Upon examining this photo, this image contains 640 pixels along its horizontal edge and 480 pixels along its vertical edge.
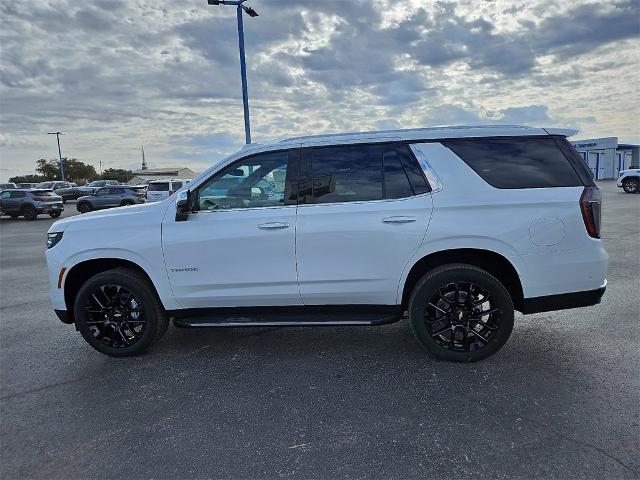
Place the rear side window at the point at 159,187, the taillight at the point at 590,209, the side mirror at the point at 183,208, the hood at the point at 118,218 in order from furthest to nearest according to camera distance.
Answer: the rear side window at the point at 159,187, the hood at the point at 118,218, the side mirror at the point at 183,208, the taillight at the point at 590,209

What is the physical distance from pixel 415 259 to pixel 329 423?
1462 mm

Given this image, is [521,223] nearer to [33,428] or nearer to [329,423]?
[329,423]

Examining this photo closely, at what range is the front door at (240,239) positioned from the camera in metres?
3.54

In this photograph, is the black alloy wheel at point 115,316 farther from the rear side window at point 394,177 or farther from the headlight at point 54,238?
the rear side window at point 394,177

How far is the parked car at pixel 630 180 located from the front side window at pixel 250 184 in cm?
2712

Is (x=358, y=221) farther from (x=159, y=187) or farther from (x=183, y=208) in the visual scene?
(x=159, y=187)

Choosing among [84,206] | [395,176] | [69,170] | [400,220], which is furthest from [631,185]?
[69,170]

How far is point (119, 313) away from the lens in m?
3.84

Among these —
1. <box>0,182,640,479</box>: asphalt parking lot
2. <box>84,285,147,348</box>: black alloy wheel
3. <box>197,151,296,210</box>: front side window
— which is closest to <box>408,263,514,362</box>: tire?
<box>0,182,640,479</box>: asphalt parking lot

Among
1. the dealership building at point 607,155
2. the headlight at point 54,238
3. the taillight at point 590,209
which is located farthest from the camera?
the dealership building at point 607,155

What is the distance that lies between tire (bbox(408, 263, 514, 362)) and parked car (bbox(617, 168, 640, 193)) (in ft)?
86.3

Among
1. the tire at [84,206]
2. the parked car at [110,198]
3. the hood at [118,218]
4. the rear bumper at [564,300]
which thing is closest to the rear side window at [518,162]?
the rear bumper at [564,300]

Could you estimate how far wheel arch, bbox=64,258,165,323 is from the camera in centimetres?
382

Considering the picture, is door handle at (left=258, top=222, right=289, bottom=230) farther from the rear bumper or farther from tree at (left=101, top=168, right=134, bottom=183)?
tree at (left=101, top=168, right=134, bottom=183)
